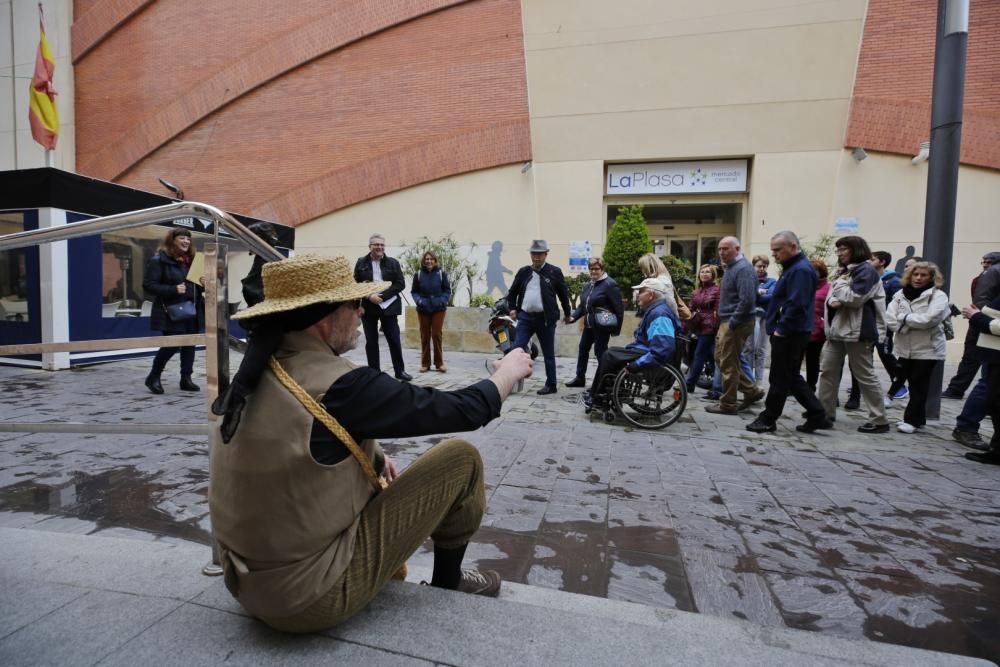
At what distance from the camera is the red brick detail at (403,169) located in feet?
46.4

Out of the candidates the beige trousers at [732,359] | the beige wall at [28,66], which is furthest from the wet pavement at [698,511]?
the beige wall at [28,66]

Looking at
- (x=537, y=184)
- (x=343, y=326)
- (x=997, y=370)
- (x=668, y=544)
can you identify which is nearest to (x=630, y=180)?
(x=537, y=184)

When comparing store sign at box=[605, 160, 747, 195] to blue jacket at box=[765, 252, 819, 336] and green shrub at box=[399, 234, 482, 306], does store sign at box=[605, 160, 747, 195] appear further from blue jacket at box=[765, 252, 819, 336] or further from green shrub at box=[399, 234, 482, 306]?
blue jacket at box=[765, 252, 819, 336]

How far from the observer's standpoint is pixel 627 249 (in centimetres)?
1017

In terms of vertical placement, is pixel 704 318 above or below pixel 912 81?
below

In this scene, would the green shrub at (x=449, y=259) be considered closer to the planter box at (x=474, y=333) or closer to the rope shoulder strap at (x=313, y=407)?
the planter box at (x=474, y=333)

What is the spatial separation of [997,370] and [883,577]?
307cm

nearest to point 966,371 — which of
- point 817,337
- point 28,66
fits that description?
point 817,337

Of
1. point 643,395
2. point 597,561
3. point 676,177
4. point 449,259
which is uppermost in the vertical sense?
point 676,177

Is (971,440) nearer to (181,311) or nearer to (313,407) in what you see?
(313,407)

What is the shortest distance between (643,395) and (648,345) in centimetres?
50

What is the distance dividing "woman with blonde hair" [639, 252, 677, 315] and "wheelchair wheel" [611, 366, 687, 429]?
69cm

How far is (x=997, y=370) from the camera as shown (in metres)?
4.41

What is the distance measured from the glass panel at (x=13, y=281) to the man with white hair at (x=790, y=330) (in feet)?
32.1
